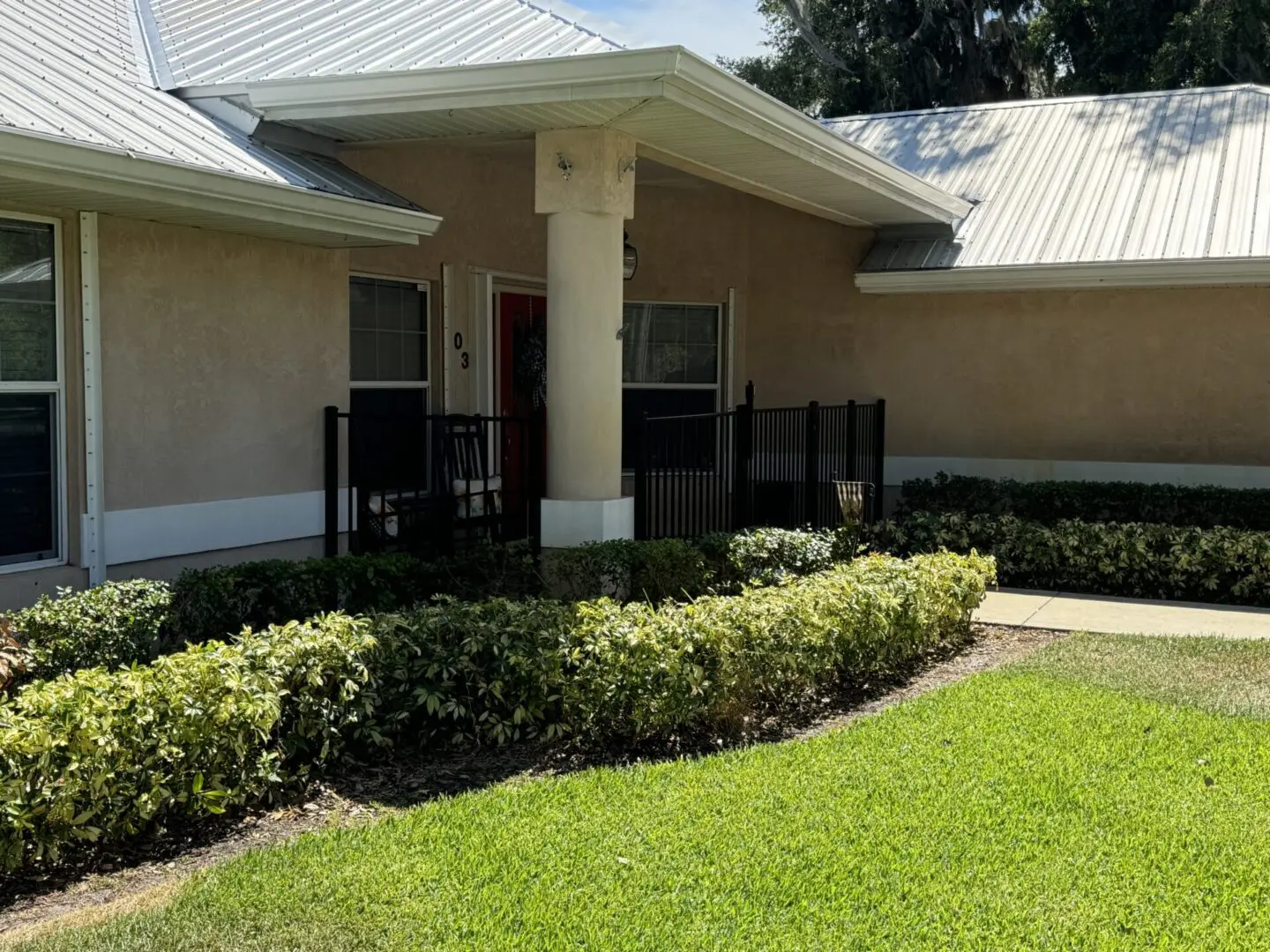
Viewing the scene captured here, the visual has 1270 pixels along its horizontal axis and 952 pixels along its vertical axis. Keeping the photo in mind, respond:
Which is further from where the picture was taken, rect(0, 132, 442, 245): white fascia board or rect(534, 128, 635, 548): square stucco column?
rect(534, 128, 635, 548): square stucco column

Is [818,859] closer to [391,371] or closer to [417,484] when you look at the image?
[417,484]

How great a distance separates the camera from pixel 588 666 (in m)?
5.72

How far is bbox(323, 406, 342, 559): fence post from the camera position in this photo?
8.52m

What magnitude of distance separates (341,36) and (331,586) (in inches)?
155

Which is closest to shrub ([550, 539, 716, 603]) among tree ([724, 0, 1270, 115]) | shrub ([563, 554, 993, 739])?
shrub ([563, 554, 993, 739])

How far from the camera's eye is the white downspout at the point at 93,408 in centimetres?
682

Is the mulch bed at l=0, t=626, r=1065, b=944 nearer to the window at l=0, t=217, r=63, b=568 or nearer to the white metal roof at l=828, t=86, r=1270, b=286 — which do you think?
the window at l=0, t=217, r=63, b=568

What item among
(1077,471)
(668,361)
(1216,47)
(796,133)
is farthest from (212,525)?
(1216,47)

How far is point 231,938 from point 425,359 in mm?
6786

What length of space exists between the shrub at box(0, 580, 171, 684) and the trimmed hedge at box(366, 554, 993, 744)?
127 cm

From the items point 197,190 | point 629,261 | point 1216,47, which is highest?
point 1216,47

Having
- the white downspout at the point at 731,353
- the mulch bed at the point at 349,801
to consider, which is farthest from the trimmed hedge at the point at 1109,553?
the mulch bed at the point at 349,801

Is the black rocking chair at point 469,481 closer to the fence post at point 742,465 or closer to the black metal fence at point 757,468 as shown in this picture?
the black metal fence at point 757,468

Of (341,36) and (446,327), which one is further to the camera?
(446,327)
